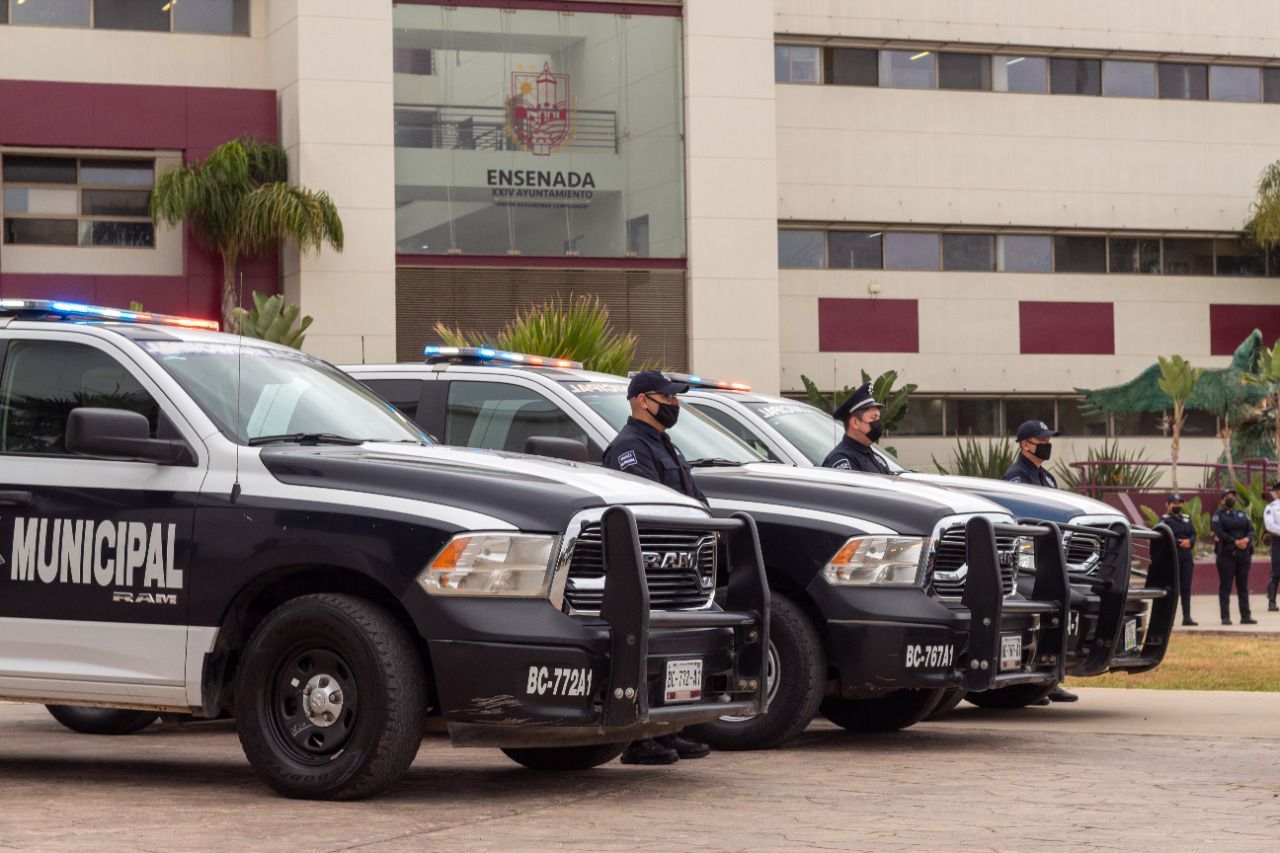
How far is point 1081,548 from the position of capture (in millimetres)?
12094

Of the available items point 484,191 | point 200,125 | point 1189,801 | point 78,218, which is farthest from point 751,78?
point 1189,801

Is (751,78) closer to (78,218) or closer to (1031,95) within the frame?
(1031,95)

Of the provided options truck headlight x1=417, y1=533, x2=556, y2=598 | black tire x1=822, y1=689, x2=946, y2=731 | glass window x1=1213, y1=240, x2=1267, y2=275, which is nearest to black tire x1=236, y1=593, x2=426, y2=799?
truck headlight x1=417, y1=533, x2=556, y2=598

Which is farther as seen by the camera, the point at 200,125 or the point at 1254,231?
the point at 1254,231

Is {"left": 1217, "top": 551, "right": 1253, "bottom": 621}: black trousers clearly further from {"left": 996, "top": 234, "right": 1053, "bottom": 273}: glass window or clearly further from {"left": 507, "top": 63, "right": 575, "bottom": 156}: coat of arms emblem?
{"left": 996, "top": 234, "right": 1053, "bottom": 273}: glass window

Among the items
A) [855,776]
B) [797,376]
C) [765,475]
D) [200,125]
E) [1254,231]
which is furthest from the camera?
[1254,231]

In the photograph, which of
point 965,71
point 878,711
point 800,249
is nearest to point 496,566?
point 878,711

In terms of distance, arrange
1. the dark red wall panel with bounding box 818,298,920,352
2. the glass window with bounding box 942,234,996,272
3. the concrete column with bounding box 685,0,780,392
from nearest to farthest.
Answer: the concrete column with bounding box 685,0,780,392, the dark red wall panel with bounding box 818,298,920,352, the glass window with bounding box 942,234,996,272

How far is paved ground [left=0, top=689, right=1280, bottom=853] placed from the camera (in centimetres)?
739

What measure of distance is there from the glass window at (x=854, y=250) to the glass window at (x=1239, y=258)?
7.68 metres

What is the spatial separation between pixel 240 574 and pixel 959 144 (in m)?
33.5

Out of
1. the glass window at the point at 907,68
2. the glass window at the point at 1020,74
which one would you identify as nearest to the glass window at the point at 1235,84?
the glass window at the point at 1020,74

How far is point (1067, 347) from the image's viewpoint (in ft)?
136

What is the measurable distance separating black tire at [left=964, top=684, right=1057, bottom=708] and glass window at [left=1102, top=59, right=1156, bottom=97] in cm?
2989
